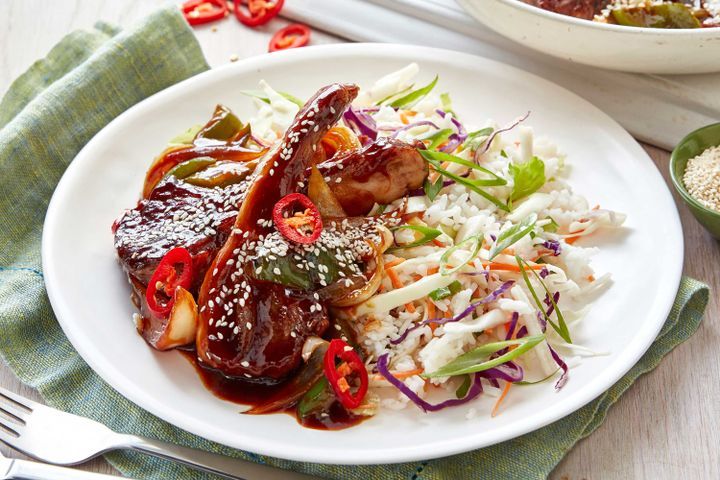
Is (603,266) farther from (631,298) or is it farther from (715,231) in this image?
(715,231)

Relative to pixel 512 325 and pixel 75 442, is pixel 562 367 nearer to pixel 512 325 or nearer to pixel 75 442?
pixel 512 325

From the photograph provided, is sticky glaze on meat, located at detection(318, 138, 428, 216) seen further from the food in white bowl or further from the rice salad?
the food in white bowl

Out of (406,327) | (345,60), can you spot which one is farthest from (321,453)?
(345,60)

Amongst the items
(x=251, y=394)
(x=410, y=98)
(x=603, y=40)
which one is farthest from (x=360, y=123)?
(x=251, y=394)

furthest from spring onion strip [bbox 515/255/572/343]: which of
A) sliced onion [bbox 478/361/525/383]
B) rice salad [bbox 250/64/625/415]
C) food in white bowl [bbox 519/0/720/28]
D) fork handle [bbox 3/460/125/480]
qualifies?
food in white bowl [bbox 519/0/720/28]

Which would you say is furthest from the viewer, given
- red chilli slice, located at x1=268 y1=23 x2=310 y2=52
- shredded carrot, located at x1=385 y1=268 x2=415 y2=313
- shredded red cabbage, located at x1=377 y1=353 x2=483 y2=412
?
red chilli slice, located at x1=268 y1=23 x2=310 y2=52

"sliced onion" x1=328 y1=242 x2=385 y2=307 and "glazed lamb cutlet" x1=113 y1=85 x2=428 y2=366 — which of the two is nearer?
"glazed lamb cutlet" x1=113 y1=85 x2=428 y2=366
